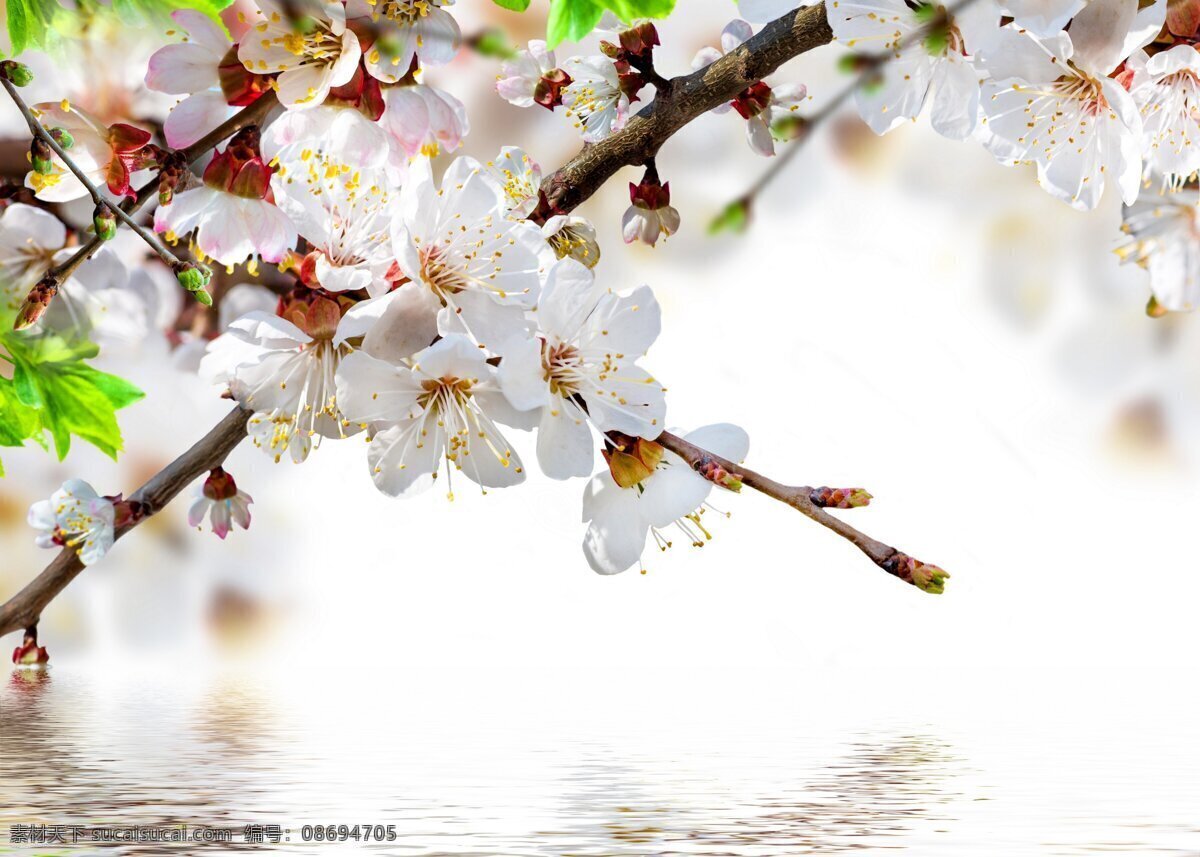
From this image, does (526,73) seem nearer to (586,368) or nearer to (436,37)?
(436,37)

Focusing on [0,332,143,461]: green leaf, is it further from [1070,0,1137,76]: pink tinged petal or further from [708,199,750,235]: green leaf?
[1070,0,1137,76]: pink tinged petal

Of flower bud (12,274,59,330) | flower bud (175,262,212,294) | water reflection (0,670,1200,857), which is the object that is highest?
flower bud (12,274,59,330)

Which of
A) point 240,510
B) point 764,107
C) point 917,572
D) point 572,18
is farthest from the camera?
point 240,510

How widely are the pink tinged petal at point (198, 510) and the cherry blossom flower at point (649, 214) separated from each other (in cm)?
33

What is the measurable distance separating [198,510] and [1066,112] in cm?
56

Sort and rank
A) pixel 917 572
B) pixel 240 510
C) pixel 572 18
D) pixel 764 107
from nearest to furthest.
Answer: pixel 917 572 < pixel 572 18 < pixel 764 107 < pixel 240 510

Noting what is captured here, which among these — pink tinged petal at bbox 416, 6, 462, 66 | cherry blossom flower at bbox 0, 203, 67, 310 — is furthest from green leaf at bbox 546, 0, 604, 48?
cherry blossom flower at bbox 0, 203, 67, 310

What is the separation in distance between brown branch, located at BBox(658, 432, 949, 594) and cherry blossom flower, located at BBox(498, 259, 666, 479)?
2 cm

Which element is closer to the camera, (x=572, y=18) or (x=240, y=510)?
(x=572, y=18)

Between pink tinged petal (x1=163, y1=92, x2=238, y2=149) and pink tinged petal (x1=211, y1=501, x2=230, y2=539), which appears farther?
pink tinged petal (x1=211, y1=501, x2=230, y2=539)

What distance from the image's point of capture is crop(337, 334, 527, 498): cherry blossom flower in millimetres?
389

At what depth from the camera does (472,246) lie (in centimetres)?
42

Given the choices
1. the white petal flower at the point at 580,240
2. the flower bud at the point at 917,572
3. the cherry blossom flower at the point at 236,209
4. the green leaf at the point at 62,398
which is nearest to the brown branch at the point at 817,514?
the flower bud at the point at 917,572

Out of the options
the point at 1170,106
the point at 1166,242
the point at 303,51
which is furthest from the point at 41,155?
the point at 1166,242
